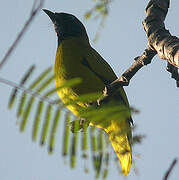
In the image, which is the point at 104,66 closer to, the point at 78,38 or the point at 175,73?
the point at 78,38

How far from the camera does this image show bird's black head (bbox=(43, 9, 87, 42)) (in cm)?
532

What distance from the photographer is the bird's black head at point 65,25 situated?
5.32 metres

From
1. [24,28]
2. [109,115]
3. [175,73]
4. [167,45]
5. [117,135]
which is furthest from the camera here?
[175,73]

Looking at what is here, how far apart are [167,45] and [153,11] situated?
676 millimetres

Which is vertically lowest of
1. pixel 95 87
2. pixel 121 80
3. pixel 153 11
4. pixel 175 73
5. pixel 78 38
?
pixel 121 80

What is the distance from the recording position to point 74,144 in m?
1.38

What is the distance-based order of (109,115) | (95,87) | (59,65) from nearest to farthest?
(109,115) → (95,87) → (59,65)

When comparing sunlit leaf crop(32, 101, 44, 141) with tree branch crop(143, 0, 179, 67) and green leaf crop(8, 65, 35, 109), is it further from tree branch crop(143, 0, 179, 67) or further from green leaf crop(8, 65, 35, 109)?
tree branch crop(143, 0, 179, 67)

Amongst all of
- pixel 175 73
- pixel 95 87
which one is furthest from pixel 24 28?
pixel 95 87

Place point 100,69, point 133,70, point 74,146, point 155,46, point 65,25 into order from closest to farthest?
point 74,146 → point 155,46 → point 133,70 → point 100,69 → point 65,25

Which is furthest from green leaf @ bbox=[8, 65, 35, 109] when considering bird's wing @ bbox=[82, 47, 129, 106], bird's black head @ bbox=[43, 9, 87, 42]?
bird's black head @ bbox=[43, 9, 87, 42]

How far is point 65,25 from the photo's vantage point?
5.48m

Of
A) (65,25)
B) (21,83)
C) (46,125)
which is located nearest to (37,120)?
(46,125)

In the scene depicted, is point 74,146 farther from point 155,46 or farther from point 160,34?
point 160,34
